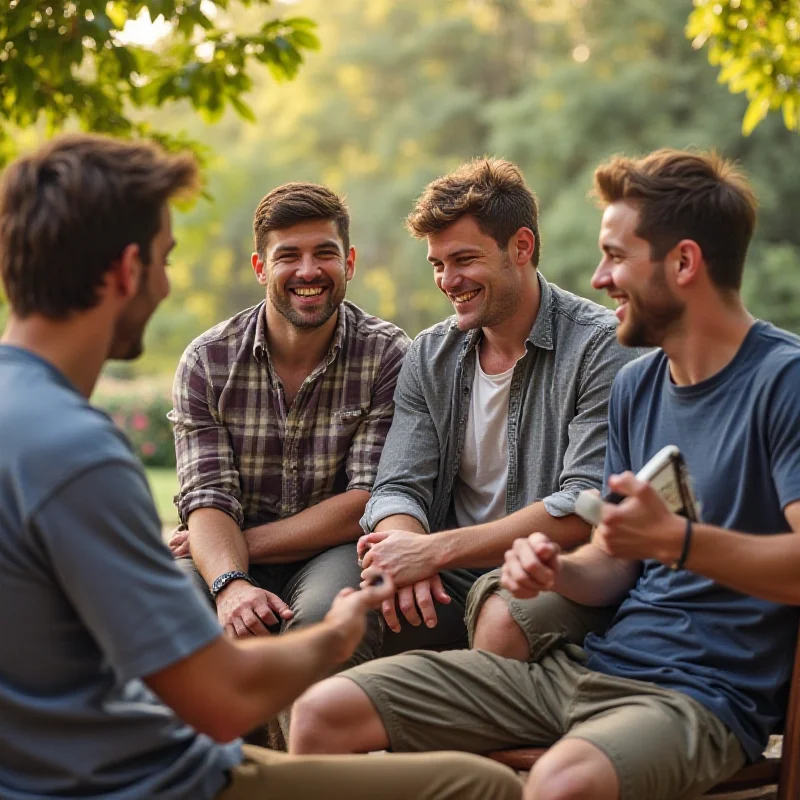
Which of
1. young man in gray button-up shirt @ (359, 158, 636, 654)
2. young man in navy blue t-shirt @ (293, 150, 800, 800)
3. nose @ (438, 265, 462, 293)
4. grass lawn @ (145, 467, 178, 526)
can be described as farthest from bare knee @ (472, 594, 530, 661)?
grass lawn @ (145, 467, 178, 526)

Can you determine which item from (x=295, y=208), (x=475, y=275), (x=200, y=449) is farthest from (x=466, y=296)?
(x=200, y=449)

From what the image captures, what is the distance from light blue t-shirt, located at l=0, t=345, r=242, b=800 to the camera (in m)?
1.92

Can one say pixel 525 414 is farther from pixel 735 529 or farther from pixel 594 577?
pixel 735 529

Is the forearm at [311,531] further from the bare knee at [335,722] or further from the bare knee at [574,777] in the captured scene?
the bare knee at [574,777]

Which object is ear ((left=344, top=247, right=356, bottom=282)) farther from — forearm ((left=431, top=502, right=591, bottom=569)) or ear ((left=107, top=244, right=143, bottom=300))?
ear ((left=107, top=244, right=143, bottom=300))

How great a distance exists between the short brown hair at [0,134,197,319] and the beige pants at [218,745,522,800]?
3.03ft

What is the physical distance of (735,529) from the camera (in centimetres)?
279

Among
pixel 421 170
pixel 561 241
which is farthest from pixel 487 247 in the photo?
pixel 421 170

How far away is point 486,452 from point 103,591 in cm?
207

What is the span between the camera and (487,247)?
12.8 ft

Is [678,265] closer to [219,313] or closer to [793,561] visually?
[793,561]

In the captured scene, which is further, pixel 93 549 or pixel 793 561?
pixel 793 561

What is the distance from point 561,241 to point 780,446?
2504 cm

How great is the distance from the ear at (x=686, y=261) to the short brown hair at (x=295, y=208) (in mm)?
1568
